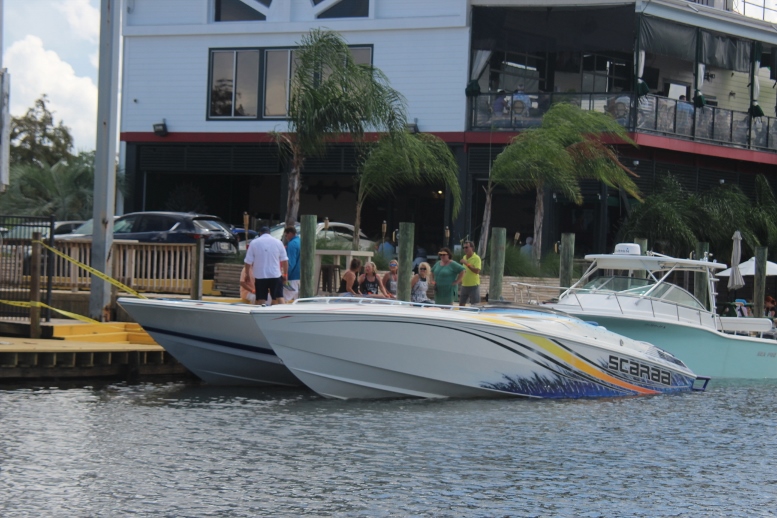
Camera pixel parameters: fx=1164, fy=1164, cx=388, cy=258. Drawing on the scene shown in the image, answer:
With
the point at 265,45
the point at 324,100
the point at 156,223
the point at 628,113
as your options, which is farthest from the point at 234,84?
the point at 628,113

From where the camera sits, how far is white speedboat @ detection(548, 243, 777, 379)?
1836 centimetres

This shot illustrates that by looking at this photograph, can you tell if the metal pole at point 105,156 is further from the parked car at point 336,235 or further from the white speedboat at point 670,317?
the white speedboat at point 670,317

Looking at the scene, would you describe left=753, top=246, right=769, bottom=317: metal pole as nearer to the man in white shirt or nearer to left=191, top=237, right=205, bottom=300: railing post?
the man in white shirt

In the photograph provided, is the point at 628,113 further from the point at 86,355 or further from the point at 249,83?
the point at 86,355

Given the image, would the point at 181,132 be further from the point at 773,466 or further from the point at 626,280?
the point at 773,466

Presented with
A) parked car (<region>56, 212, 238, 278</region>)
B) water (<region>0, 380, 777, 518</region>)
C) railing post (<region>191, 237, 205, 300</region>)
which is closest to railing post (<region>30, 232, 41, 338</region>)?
water (<region>0, 380, 777, 518</region>)

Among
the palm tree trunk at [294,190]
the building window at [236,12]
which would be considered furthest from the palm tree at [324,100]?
the building window at [236,12]

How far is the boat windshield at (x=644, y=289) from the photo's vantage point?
18.7 metres

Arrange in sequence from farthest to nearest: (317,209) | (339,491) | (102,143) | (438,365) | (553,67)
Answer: (317,209), (553,67), (102,143), (438,365), (339,491)

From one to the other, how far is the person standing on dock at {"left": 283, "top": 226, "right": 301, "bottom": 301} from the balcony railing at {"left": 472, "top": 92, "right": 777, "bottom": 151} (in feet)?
37.6

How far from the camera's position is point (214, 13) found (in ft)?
104

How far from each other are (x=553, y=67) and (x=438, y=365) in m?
18.3

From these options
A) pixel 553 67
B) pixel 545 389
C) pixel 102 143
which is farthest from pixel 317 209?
pixel 545 389

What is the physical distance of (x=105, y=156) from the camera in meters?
18.1
